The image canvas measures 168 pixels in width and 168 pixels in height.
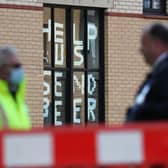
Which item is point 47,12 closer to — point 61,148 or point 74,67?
point 74,67

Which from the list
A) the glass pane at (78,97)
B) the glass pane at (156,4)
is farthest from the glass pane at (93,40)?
the glass pane at (156,4)

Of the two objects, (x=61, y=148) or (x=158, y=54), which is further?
(x=158, y=54)

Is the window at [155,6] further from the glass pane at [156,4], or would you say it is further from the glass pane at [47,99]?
the glass pane at [47,99]

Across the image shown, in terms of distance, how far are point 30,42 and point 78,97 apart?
143 centimetres

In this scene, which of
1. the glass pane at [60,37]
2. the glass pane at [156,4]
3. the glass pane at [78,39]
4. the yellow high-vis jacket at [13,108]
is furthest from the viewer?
the glass pane at [156,4]

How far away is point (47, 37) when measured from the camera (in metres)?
13.2

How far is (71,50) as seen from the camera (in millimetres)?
13328

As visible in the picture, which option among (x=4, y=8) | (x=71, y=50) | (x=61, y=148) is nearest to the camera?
(x=61, y=148)

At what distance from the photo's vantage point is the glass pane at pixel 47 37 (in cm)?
1311

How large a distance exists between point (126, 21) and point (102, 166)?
382 inches

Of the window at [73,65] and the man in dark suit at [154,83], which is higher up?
the man in dark suit at [154,83]

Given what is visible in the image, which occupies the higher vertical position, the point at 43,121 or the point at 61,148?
the point at 61,148

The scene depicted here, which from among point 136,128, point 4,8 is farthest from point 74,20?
point 136,128

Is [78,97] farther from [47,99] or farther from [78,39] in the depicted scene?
[78,39]
